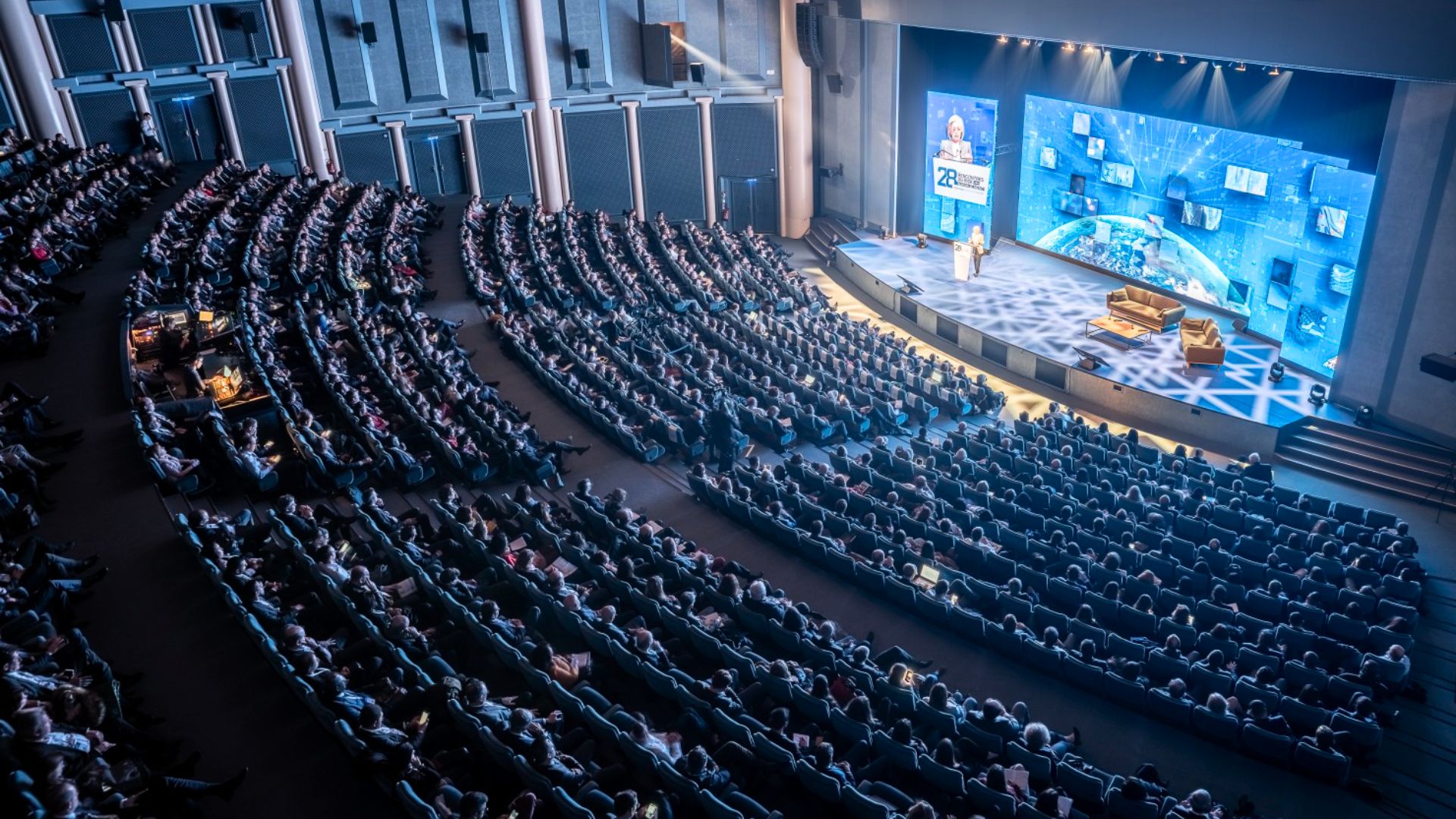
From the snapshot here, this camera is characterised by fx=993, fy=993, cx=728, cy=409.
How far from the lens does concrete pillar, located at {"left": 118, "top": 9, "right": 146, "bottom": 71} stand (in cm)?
2209

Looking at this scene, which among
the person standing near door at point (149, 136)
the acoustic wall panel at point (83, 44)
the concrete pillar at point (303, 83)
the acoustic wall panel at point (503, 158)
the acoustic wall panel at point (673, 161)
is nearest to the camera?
the acoustic wall panel at point (83, 44)

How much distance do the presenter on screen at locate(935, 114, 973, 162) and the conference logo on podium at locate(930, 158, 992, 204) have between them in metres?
0.13

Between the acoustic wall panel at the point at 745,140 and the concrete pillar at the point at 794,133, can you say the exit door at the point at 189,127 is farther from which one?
the concrete pillar at the point at 794,133

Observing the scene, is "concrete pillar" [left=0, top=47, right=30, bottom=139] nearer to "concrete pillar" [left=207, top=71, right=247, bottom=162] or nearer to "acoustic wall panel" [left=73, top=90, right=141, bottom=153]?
"acoustic wall panel" [left=73, top=90, right=141, bottom=153]

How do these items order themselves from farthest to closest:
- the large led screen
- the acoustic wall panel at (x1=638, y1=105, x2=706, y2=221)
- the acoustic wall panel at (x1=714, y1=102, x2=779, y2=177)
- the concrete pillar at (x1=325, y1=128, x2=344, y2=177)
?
the acoustic wall panel at (x1=714, y1=102, x2=779, y2=177) < the acoustic wall panel at (x1=638, y1=105, x2=706, y2=221) < the concrete pillar at (x1=325, y1=128, x2=344, y2=177) < the large led screen

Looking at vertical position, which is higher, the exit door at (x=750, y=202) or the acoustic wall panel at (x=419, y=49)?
the acoustic wall panel at (x=419, y=49)

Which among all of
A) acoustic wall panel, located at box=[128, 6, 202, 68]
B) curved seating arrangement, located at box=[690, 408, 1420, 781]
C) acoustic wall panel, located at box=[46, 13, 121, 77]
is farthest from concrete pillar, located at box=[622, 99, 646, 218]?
curved seating arrangement, located at box=[690, 408, 1420, 781]

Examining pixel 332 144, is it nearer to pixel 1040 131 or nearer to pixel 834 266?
pixel 834 266

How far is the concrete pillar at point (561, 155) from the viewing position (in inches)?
1053

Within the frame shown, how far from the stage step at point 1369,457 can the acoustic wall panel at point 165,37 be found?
23902 millimetres

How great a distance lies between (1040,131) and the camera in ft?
72.8

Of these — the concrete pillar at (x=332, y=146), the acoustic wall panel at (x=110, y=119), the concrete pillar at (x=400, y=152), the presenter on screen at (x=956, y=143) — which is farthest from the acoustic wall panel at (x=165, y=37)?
the presenter on screen at (x=956, y=143)

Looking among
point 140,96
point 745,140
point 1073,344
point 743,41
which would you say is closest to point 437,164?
point 140,96

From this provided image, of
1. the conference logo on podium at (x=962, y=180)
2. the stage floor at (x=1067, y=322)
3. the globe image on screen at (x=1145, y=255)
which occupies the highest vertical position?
the conference logo on podium at (x=962, y=180)
